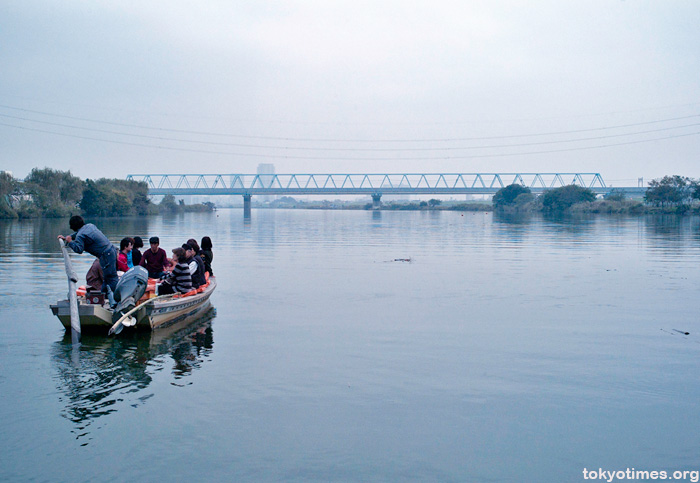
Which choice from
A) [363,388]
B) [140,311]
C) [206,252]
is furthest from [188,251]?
[363,388]

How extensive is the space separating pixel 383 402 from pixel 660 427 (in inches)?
Result: 170

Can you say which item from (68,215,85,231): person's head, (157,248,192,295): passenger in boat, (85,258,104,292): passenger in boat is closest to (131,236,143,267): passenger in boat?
(157,248,192,295): passenger in boat

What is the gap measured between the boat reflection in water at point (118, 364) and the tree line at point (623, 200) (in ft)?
387

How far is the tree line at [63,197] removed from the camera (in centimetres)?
8884

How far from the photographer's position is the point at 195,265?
714 inches

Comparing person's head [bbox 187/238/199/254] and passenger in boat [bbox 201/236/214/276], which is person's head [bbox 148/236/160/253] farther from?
passenger in boat [bbox 201/236/214/276]

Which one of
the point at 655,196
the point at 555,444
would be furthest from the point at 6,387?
the point at 655,196

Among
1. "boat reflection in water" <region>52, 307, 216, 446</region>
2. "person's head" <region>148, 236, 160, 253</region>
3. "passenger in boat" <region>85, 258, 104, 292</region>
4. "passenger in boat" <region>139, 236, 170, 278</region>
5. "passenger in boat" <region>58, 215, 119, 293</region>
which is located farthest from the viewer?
"passenger in boat" <region>139, 236, 170, 278</region>

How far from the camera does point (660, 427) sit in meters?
9.80

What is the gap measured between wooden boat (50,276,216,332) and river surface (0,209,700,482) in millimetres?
473

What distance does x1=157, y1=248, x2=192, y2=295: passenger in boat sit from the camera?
17234mm

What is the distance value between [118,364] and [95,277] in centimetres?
370

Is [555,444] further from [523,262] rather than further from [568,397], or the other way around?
[523,262]

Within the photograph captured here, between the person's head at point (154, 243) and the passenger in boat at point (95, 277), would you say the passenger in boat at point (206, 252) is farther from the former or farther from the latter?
the passenger in boat at point (95, 277)
